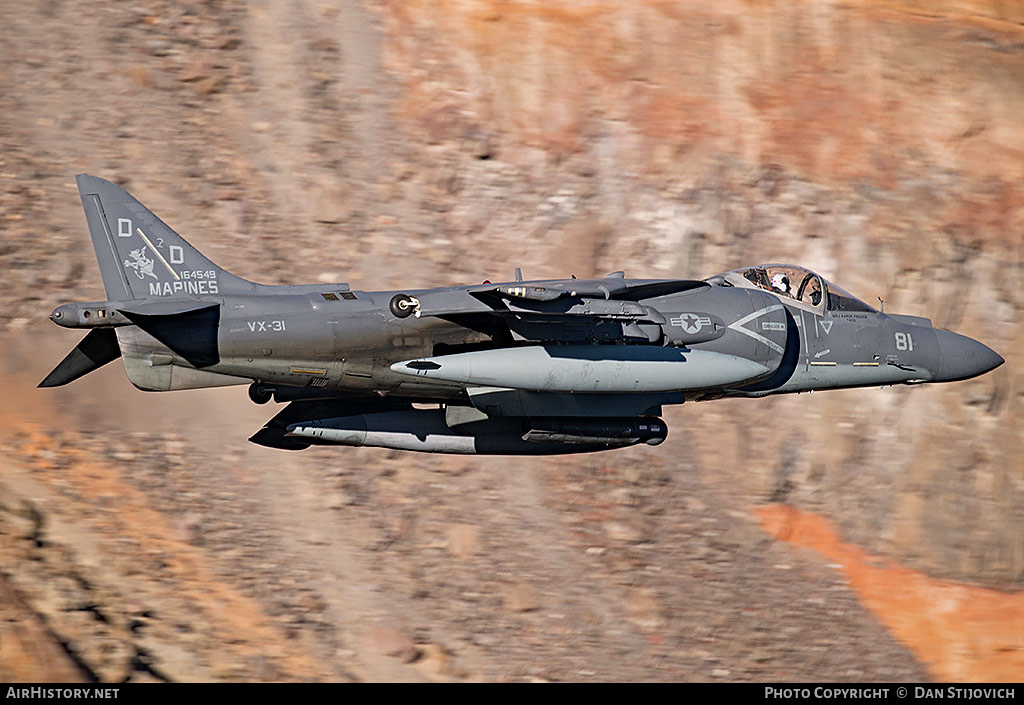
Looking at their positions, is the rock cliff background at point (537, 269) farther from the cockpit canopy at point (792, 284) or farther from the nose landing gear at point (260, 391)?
the cockpit canopy at point (792, 284)

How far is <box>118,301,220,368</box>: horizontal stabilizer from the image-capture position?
50.5 ft

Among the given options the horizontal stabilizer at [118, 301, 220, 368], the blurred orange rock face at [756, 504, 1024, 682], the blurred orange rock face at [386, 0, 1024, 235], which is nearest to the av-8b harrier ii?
the horizontal stabilizer at [118, 301, 220, 368]

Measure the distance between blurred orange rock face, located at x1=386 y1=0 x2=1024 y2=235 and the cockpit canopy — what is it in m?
9.10

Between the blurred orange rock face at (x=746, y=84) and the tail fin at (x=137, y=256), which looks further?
the blurred orange rock face at (x=746, y=84)

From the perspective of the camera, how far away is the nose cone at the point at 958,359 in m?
19.6

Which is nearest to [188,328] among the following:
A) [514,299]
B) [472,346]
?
[472,346]

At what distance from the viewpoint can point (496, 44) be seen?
28719 mm

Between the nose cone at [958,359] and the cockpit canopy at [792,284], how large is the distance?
6.04ft

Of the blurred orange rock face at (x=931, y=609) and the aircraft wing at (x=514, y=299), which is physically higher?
the aircraft wing at (x=514, y=299)

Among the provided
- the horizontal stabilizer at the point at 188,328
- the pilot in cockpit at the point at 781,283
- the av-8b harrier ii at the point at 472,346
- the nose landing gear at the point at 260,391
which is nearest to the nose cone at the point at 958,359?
the av-8b harrier ii at the point at 472,346

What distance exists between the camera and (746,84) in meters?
28.4

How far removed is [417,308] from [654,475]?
10572 mm

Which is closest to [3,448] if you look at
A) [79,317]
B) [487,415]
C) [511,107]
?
[79,317]

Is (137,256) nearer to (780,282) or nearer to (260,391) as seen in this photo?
(260,391)
